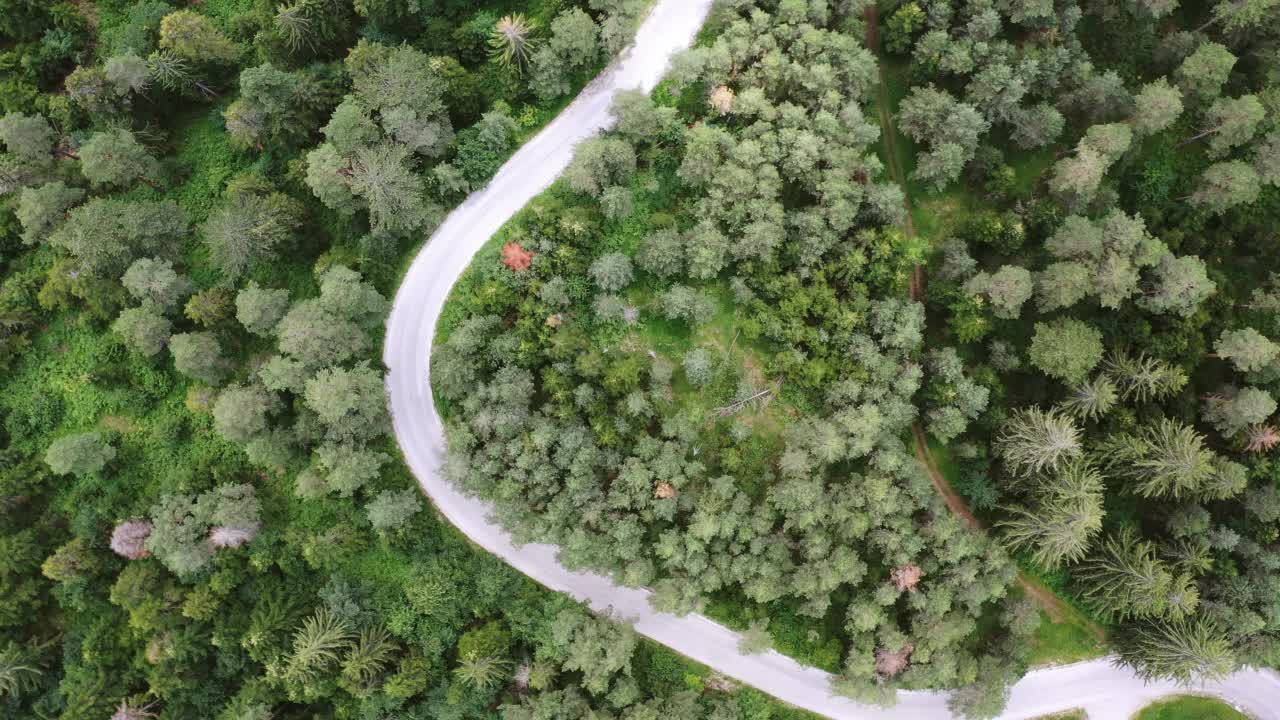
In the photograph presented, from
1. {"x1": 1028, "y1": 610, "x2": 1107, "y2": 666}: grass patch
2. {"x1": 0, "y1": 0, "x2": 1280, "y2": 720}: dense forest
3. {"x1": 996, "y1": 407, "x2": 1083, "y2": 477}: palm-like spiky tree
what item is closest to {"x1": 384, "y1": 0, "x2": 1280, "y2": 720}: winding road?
{"x1": 1028, "y1": 610, "x2": 1107, "y2": 666}: grass patch

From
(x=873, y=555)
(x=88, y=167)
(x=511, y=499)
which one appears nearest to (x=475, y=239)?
(x=511, y=499)

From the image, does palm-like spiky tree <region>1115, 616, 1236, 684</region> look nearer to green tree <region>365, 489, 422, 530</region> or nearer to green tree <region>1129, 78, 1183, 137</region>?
green tree <region>1129, 78, 1183, 137</region>

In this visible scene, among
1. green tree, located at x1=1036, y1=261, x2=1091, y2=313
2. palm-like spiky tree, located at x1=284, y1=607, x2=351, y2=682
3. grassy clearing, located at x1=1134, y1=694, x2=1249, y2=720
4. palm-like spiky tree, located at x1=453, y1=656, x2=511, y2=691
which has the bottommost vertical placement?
grassy clearing, located at x1=1134, y1=694, x2=1249, y2=720

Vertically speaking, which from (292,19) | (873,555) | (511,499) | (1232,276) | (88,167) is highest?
(292,19)

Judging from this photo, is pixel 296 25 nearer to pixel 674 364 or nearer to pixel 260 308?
pixel 260 308

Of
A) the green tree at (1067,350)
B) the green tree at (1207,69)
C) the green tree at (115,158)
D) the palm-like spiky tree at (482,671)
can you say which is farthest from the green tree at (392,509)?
the green tree at (1207,69)

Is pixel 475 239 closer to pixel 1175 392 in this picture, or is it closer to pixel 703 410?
pixel 703 410

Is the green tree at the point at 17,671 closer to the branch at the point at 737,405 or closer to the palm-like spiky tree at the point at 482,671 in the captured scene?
the palm-like spiky tree at the point at 482,671
